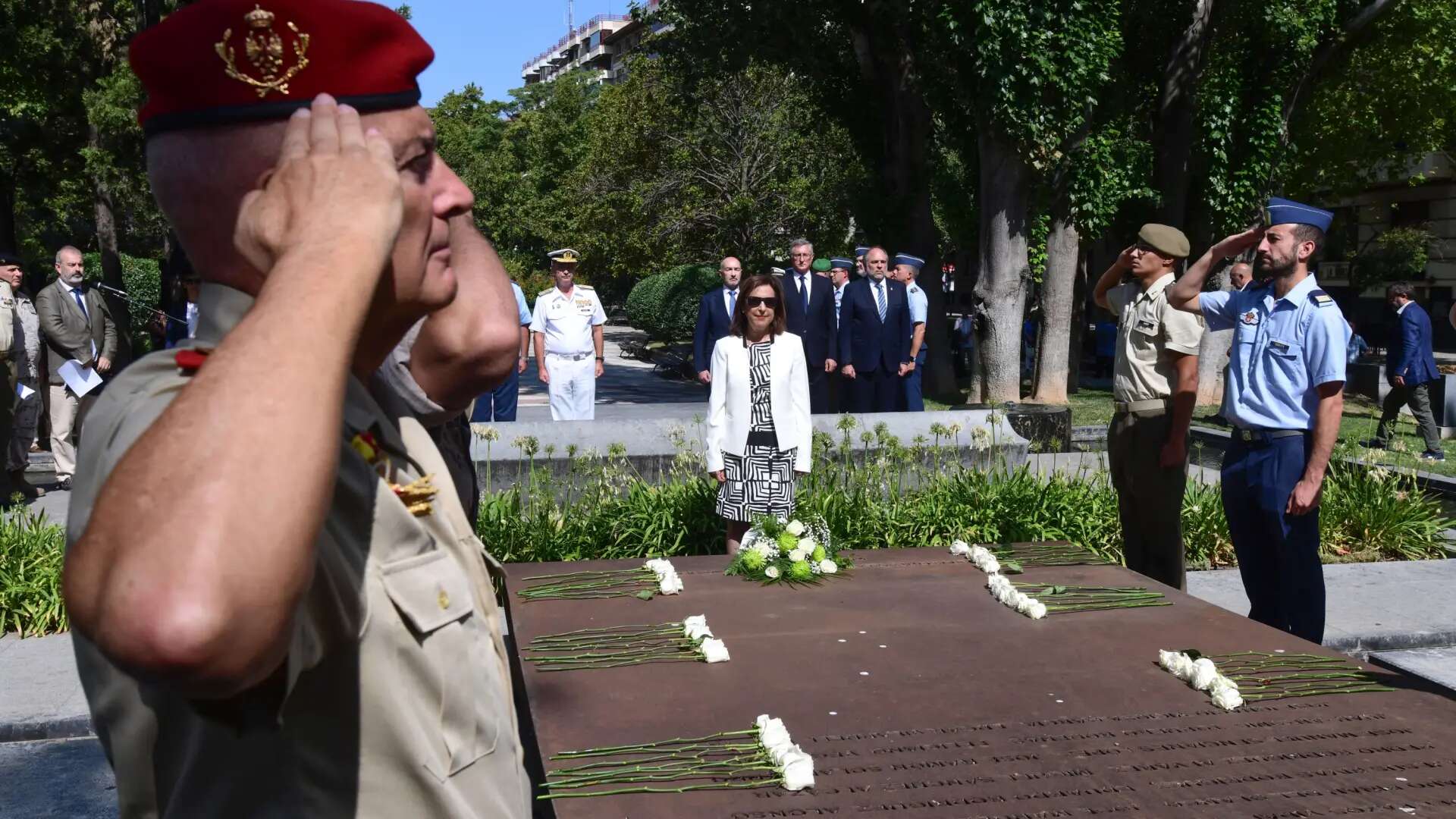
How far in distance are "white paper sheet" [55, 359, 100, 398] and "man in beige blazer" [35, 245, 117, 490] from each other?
89mm

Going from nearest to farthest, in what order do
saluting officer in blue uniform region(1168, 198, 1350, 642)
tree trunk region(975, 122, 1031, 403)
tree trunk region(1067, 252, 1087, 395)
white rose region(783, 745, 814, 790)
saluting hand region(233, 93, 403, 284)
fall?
saluting hand region(233, 93, 403, 284)
white rose region(783, 745, 814, 790)
saluting officer in blue uniform region(1168, 198, 1350, 642)
tree trunk region(975, 122, 1031, 403)
tree trunk region(1067, 252, 1087, 395)

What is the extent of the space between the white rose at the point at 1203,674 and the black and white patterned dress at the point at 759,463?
4044 millimetres

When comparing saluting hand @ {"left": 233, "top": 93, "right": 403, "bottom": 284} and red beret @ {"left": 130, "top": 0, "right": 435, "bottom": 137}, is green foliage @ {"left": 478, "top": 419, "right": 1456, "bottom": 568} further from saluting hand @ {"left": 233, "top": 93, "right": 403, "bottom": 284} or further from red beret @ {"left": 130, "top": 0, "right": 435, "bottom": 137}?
saluting hand @ {"left": 233, "top": 93, "right": 403, "bottom": 284}

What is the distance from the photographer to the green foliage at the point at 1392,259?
32.3m

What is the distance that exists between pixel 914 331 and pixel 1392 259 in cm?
2432

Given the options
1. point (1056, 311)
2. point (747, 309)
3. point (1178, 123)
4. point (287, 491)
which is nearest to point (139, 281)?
point (1056, 311)

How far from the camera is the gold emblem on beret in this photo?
1236 mm

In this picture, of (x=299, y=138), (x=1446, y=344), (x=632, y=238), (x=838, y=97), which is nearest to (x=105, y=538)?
(x=299, y=138)

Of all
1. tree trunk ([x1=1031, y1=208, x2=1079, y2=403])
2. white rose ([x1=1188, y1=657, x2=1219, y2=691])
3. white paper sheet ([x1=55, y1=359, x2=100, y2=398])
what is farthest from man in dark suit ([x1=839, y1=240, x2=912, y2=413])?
white rose ([x1=1188, y1=657, x2=1219, y2=691])

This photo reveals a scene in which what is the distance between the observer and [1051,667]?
362cm

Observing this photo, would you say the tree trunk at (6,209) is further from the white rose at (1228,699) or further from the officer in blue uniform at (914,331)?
the white rose at (1228,699)

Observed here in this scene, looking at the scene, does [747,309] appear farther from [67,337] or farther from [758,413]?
[67,337]

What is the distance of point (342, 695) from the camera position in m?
1.20

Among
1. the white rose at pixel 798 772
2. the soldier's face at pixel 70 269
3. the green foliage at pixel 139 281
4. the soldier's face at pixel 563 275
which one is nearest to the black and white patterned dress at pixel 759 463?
the white rose at pixel 798 772
